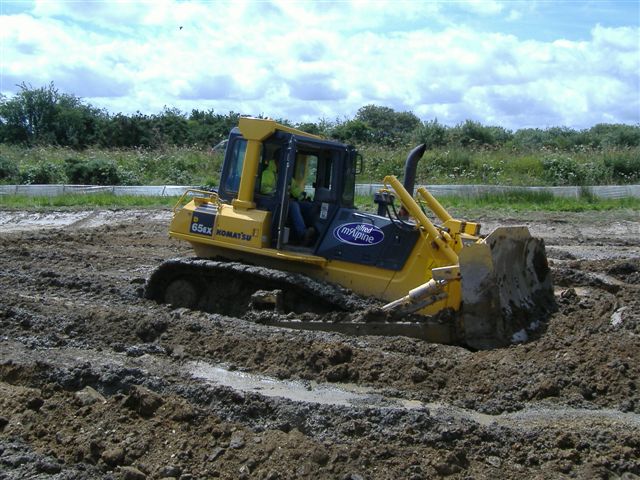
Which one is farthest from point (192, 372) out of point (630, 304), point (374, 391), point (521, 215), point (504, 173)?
point (504, 173)

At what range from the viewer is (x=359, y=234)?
10219 mm

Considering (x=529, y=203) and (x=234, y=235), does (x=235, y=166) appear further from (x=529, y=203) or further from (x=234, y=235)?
(x=529, y=203)

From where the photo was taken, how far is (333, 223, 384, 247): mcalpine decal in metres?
10.1

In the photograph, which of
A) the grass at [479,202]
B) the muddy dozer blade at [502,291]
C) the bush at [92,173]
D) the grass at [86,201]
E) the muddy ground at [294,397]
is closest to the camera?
the muddy ground at [294,397]

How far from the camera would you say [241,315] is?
1046 cm

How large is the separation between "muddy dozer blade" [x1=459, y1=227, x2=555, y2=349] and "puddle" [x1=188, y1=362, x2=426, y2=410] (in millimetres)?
1877

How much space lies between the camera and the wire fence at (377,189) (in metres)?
22.4

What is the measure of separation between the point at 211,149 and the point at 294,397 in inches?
771

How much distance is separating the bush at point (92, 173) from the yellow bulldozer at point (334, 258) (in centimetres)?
1512

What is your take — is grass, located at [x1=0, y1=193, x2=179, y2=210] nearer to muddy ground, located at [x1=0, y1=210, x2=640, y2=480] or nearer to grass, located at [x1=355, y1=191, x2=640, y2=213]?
grass, located at [x1=355, y1=191, x2=640, y2=213]

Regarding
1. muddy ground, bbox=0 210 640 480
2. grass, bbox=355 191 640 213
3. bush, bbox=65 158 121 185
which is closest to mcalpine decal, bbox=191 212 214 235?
muddy ground, bbox=0 210 640 480

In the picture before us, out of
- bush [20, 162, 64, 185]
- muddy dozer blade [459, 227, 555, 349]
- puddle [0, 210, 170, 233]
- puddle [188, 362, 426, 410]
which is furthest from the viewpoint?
bush [20, 162, 64, 185]

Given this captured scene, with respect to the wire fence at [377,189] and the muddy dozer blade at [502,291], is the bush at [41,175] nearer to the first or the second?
the wire fence at [377,189]

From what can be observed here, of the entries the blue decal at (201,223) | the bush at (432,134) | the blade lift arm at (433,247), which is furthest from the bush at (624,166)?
the blue decal at (201,223)
